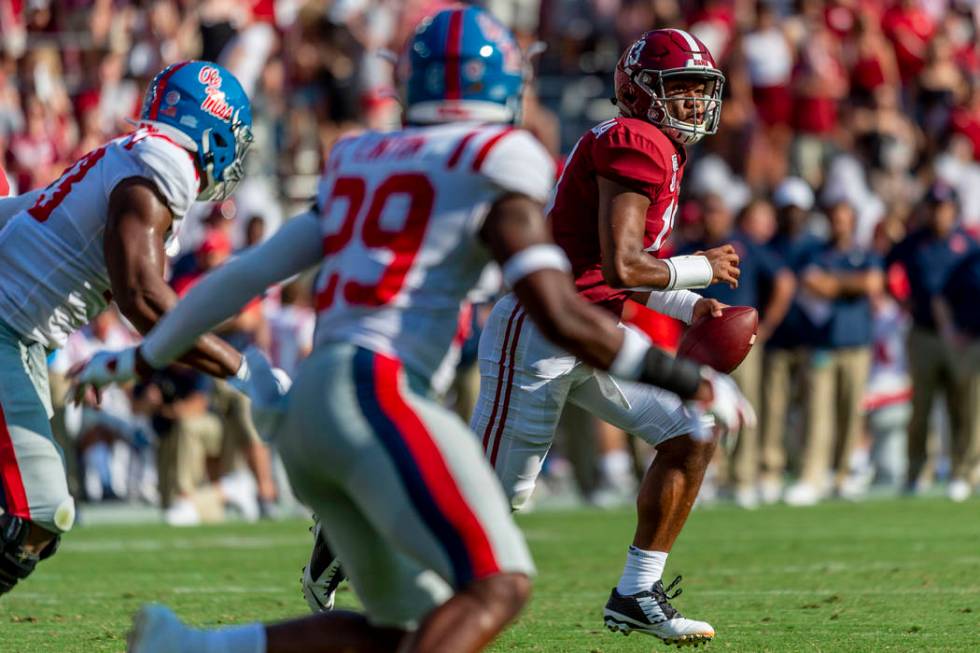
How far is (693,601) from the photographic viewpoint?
7227 mm

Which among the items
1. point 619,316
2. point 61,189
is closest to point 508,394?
point 619,316

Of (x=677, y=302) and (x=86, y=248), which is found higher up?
(x=86, y=248)

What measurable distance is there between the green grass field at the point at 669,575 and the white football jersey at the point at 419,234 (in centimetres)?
214

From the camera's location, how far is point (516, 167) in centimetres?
390

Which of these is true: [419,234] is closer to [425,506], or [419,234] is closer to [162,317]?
[425,506]

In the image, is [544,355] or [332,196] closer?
[332,196]

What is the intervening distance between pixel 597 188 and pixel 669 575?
2.81m

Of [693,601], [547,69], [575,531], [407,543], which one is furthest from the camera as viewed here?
[547,69]

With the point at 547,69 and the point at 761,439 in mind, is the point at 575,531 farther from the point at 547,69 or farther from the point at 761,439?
the point at 547,69

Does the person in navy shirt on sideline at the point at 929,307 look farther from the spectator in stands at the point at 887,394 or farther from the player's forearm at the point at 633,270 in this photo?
the player's forearm at the point at 633,270

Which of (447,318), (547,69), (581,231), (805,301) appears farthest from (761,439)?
(447,318)

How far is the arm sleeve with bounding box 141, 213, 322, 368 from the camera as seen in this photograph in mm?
4160

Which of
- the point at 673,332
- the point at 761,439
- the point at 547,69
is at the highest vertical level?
the point at 547,69

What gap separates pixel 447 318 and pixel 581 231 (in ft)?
7.07
